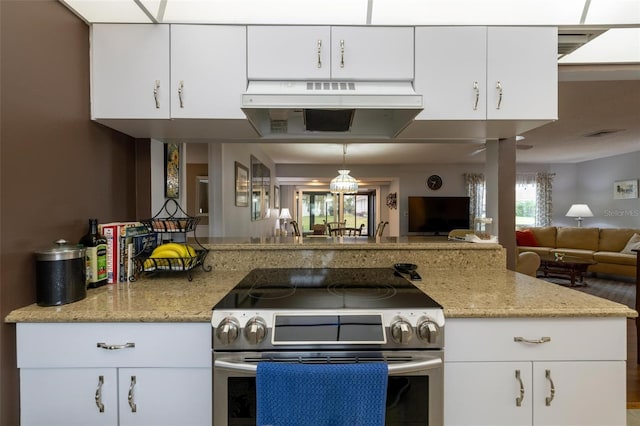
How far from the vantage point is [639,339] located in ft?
7.71

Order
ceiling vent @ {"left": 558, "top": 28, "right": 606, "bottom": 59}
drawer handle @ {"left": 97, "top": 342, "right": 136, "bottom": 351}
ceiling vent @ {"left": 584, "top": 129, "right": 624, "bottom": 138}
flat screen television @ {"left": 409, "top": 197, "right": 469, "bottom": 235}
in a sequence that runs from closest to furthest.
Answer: drawer handle @ {"left": 97, "top": 342, "right": 136, "bottom": 351} < ceiling vent @ {"left": 558, "top": 28, "right": 606, "bottom": 59} < ceiling vent @ {"left": 584, "top": 129, "right": 624, "bottom": 138} < flat screen television @ {"left": 409, "top": 197, "right": 469, "bottom": 235}

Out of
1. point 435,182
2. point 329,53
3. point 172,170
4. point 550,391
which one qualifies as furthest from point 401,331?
point 435,182

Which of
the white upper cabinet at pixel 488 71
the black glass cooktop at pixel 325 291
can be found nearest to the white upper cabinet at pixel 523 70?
the white upper cabinet at pixel 488 71

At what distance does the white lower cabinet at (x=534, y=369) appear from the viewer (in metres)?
1.06

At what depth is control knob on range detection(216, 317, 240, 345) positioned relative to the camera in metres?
0.98

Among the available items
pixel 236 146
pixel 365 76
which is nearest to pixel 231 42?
pixel 365 76

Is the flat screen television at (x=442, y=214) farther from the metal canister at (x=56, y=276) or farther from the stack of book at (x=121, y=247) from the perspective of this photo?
the metal canister at (x=56, y=276)

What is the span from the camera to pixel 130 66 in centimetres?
136

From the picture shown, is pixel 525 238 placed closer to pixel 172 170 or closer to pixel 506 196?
pixel 506 196

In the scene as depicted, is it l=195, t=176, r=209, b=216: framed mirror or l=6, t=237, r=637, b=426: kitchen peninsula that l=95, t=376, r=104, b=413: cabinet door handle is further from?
l=195, t=176, r=209, b=216: framed mirror

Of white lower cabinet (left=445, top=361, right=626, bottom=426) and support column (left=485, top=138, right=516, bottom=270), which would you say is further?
support column (left=485, top=138, right=516, bottom=270)

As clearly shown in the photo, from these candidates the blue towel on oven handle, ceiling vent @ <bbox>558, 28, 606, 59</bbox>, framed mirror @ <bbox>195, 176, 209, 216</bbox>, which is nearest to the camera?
the blue towel on oven handle

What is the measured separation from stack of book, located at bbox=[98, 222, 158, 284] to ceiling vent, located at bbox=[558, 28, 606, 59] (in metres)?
2.28

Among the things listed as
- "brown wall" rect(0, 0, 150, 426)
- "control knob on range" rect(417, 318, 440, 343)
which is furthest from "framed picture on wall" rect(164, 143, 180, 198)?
"control knob on range" rect(417, 318, 440, 343)
